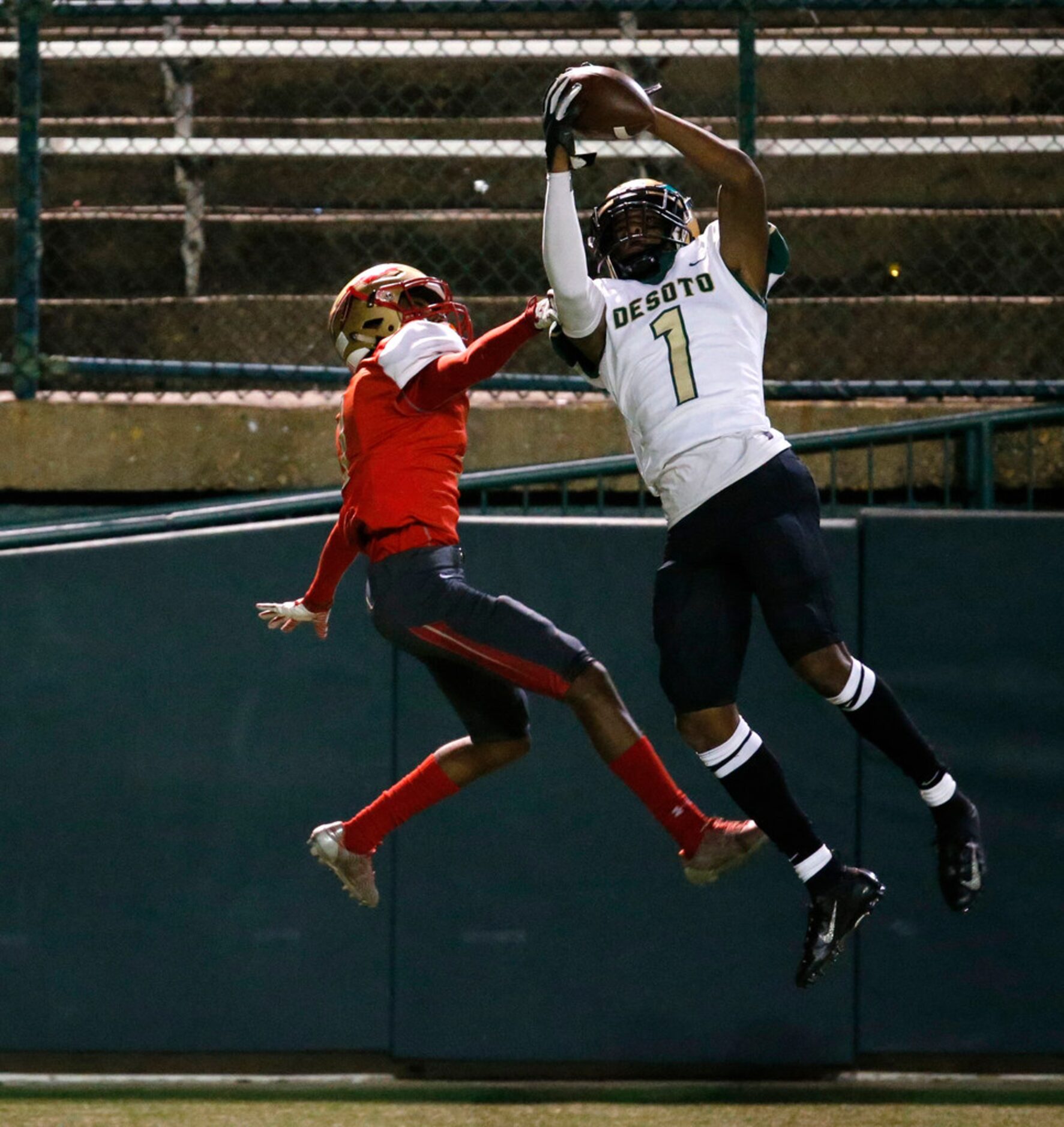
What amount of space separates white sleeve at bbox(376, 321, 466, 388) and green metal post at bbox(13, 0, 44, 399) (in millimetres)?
1619

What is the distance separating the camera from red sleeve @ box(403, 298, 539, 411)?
12.3ft

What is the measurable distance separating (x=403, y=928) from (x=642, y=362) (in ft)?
5.84

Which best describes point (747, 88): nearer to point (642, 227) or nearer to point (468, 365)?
Result: point (642, 227)

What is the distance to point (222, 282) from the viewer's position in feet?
23.2

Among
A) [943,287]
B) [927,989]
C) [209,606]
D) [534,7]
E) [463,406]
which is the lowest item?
[927,989]

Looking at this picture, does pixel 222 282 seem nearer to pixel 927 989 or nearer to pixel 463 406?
pixel 463 406

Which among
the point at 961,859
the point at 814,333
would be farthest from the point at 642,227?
the point at 814,333

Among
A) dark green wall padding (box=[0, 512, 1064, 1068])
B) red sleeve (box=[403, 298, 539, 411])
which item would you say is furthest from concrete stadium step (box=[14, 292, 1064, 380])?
red sleeve (box=[403, 298, 539, 411])

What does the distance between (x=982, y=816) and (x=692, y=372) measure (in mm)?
1667

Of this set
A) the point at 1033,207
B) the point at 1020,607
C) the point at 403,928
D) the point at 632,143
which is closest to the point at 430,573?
the point at 403,928

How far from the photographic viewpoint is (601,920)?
15.3 feet

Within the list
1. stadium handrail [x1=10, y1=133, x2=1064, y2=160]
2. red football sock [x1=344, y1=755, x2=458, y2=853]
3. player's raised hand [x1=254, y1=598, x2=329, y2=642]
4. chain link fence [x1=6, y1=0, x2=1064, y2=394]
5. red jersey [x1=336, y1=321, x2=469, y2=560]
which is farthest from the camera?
chain link fence [x1=6, y1=0, x2=1064, y2=394]

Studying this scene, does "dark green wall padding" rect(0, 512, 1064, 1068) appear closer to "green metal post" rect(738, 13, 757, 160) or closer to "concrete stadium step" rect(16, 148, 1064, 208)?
"green metal post" rect(738, 13, 757, 160)

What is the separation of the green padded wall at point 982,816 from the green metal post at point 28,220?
103 inches
